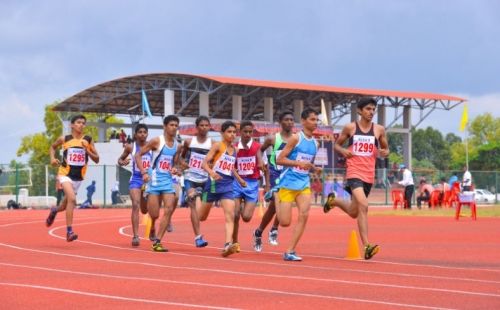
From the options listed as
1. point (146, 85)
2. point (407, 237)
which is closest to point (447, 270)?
point (407, 237)

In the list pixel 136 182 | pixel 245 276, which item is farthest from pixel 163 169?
pixel 245 276

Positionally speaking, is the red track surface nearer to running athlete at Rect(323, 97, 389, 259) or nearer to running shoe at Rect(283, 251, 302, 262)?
running shoe at Rect(283, 251, 302, 262)

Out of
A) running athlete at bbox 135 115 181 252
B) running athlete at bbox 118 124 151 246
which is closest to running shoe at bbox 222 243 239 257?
running athlete at bbox 135 115 181 252

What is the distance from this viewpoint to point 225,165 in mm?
13422

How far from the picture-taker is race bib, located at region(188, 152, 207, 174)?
13.9 metres

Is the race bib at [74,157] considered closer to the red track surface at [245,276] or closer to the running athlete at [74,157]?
the running athlete at [74,157]

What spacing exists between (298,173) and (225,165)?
1522 millimetres

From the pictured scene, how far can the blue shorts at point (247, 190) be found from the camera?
1359cm

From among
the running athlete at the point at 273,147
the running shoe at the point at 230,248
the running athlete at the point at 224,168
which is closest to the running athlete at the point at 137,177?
the running athlete at the point at 224,168

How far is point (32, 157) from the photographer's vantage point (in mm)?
80375

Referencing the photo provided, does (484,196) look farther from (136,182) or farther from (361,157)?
(361,157)

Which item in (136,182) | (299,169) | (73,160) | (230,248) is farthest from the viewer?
(136,182)

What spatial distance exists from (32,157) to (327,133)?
87.9ft

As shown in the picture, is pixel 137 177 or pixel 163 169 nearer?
pixel 163 169
